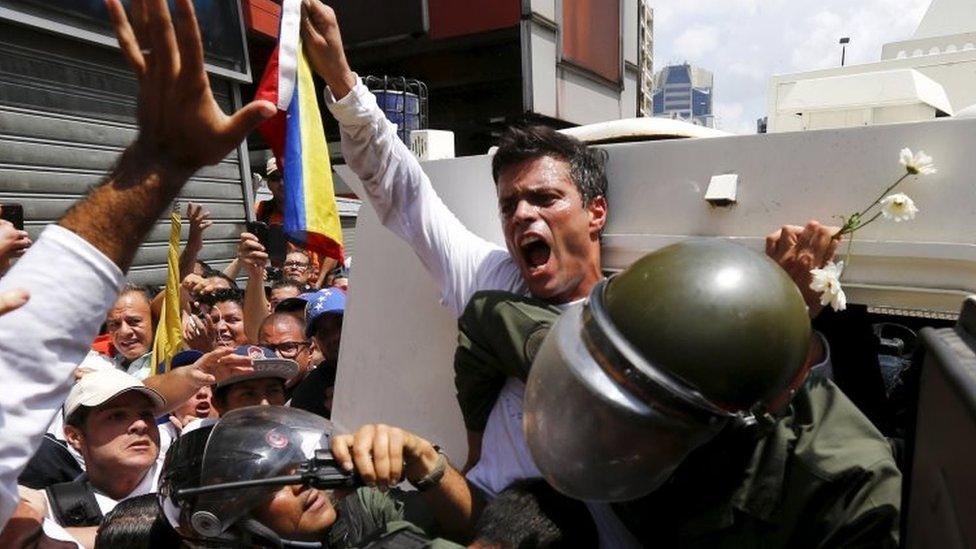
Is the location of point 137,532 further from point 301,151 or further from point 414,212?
point 301,151

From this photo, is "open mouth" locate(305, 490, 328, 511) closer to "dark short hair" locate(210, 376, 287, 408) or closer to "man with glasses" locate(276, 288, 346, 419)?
"dark short hair" locate(210, 376, 287, 408)

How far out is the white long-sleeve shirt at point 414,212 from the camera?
7.38 ft

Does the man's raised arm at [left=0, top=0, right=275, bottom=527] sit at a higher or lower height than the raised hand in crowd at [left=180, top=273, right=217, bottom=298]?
higher

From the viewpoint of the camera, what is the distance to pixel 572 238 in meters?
2.09

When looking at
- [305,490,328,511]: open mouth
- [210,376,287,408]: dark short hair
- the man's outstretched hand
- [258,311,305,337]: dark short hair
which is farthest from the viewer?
[258,311,305,337]: dark short hair

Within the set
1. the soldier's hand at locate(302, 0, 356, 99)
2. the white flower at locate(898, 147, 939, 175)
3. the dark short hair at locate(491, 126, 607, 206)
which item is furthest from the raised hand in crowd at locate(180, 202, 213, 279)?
Answer: the white flower at locate(898, 147, 939, 175)

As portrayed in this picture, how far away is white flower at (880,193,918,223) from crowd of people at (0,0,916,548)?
0.11 meters

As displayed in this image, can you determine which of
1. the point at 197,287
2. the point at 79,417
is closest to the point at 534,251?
the point at 79,417

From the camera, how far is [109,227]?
3.89 feet

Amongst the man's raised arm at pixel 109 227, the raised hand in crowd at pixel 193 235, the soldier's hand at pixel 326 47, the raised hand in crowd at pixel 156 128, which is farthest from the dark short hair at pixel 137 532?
the raised hand in crowd at pixel 193 235

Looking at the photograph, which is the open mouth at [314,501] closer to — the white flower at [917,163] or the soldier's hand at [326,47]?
the soldier's hand at [326,47]

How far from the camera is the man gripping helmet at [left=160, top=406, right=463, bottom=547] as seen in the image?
4.90 ft

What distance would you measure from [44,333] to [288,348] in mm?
2635

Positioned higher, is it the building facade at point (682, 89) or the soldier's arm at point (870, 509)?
the building facade at point (682, 89)
